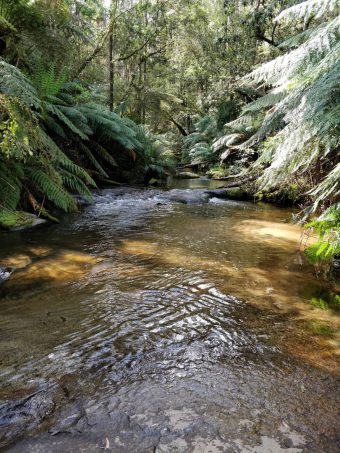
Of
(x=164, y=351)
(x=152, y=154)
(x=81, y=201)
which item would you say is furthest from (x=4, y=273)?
(x=152, y=154)

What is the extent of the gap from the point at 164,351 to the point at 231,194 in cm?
669

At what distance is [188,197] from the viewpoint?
807 centimetres

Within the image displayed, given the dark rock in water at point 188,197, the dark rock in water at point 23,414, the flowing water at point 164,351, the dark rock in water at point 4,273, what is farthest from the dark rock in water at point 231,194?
the dark rock in water at point 23,414

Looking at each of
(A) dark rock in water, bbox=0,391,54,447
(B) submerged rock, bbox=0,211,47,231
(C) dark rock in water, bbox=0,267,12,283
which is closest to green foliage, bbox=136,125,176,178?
(B) submerged rock, bbox=0,211,47,231

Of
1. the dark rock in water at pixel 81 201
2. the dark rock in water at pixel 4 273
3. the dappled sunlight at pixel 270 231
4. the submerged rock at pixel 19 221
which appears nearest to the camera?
the dark rock in water at pixel 4 273

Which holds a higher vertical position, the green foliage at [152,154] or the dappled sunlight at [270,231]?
the green foliage at [152,154]

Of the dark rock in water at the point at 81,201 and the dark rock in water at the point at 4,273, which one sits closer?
the dark rock in water at the point at 4,273

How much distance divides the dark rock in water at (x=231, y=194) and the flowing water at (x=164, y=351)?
4.23m

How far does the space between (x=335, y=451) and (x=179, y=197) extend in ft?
22.6

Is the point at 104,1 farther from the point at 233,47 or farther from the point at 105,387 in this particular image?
the point at 105,387

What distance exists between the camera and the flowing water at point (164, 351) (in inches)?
57.6

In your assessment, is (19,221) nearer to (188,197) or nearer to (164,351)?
(164,351)

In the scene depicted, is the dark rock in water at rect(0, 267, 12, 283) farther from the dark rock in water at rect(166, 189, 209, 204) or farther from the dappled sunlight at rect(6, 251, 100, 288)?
the dark rock in water at rect(166, 189, 209, 204)

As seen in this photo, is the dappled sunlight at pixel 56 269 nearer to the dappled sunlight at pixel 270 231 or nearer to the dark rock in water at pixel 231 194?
the dappled sunlight at pixel 270 231
